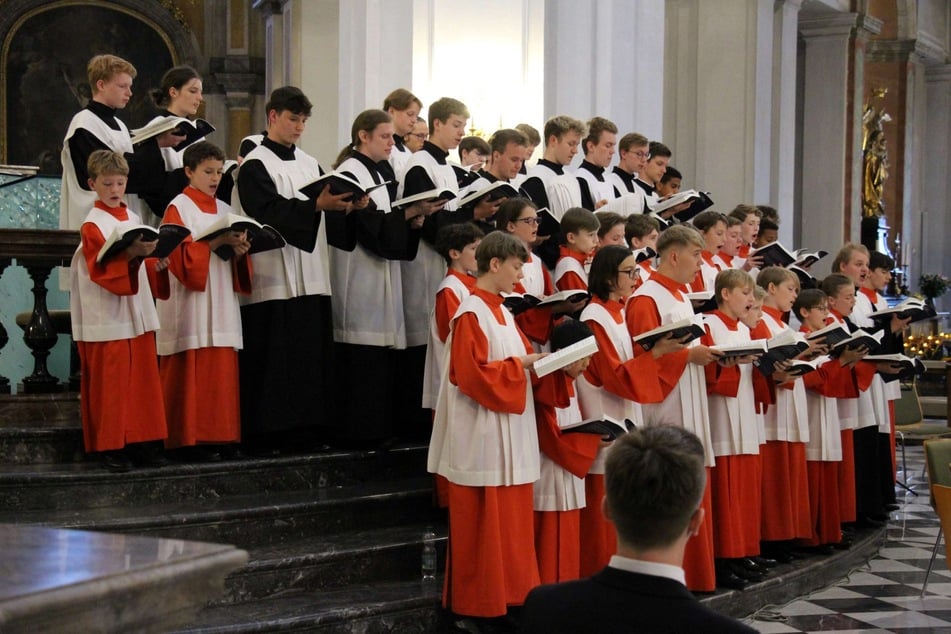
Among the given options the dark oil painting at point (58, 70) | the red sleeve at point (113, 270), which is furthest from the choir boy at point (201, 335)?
the dark oil painting at point (58, 70)

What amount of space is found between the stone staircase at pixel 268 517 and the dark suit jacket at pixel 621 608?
2813 millimetres

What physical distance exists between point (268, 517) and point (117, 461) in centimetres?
74

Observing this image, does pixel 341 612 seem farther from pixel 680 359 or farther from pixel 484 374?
pixel 680 359

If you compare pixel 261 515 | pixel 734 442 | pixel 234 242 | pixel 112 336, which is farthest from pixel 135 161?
pixel 734 442

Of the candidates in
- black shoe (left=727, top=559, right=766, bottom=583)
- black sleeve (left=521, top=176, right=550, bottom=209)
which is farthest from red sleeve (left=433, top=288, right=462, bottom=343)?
black shoe (left=727, top=559, right=766, bottom=583)

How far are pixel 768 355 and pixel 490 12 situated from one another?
14.9 feet

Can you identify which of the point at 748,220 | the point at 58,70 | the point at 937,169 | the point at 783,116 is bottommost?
the point at 748,220

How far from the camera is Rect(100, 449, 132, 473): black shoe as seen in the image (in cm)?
572

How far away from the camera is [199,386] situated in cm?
606

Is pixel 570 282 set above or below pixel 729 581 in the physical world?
above

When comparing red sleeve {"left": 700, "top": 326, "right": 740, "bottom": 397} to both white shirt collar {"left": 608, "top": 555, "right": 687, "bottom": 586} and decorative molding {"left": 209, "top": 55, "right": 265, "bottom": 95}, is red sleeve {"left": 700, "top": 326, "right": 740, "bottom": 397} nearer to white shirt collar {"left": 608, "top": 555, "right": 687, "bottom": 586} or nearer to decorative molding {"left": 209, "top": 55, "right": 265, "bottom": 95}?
white shirt collar {"left": 608, "top": 555, "right": 687, "bottom": 586}

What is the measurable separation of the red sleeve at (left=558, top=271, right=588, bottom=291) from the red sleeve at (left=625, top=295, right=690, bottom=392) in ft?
1.67

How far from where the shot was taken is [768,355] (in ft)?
21.4

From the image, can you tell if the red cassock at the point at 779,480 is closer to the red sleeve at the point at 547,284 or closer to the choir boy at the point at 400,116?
the red sleeve at the point at 547,284
